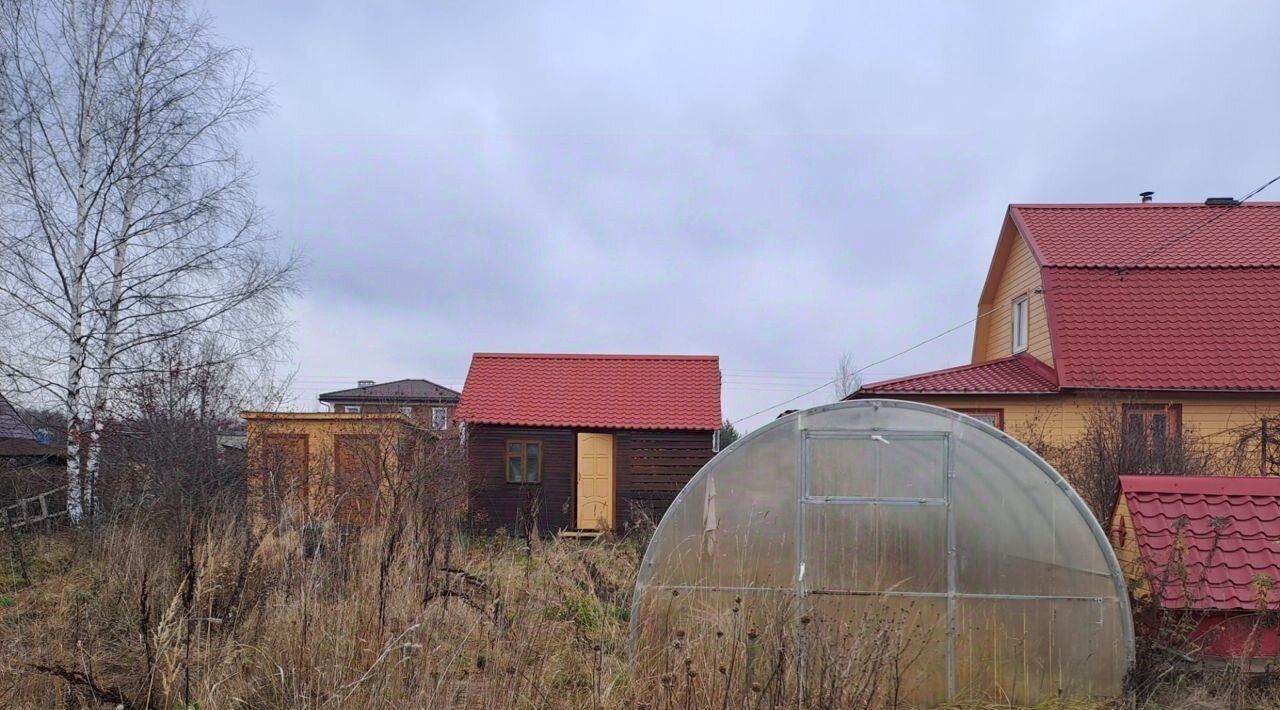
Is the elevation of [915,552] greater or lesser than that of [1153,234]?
lesser

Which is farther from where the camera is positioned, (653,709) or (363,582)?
(363,582)

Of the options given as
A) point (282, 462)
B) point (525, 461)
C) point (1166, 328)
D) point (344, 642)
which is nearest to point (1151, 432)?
point (1166, 328)

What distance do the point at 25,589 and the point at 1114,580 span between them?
10100 mm

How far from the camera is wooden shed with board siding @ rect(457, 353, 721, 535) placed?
62.6 ft

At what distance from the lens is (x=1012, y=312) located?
20.9 metres

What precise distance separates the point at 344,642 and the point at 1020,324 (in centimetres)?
1821

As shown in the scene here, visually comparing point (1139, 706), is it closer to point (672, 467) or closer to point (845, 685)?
point (845, 685)

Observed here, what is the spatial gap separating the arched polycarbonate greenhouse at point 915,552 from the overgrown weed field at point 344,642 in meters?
0.46

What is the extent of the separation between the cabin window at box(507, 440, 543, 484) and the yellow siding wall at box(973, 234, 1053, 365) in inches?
397

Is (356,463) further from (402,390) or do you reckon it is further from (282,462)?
(402,390)

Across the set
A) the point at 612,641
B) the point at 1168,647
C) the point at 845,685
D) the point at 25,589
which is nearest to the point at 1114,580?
the point at 1168,647

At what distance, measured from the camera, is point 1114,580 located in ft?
21.7

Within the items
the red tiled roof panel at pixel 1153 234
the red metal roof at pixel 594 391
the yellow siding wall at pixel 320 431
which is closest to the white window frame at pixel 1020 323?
the red tiled roof panel at pixel 1153 234

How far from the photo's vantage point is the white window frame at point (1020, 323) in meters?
19.7
